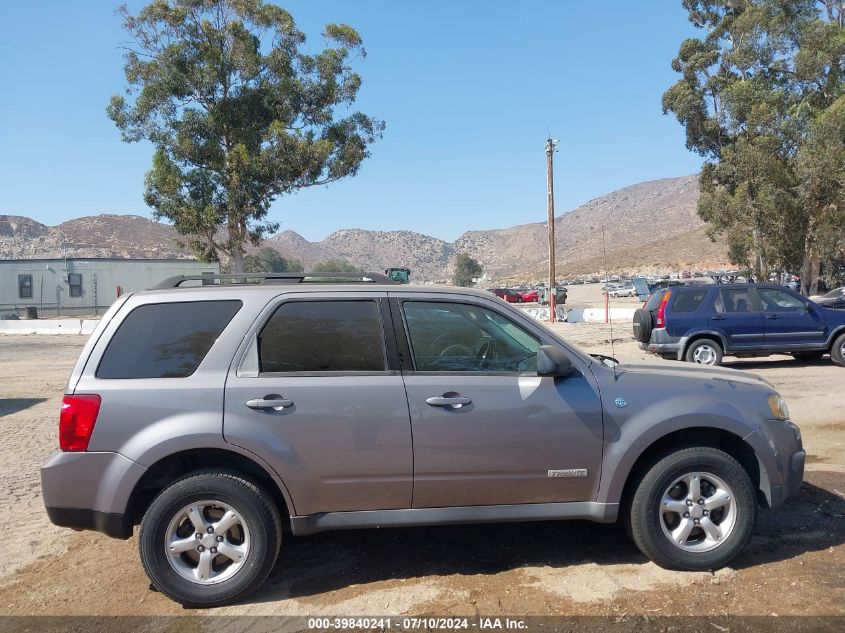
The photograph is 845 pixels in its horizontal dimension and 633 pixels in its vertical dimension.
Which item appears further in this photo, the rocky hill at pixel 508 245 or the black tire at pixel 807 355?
the rocky hill at pixel 508 245

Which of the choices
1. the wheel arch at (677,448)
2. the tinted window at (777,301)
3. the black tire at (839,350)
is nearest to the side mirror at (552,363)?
the wheel arch at (677,448)

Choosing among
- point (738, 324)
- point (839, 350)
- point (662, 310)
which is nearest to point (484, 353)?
point (662, 310)

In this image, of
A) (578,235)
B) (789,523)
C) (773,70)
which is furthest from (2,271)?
(578,235)

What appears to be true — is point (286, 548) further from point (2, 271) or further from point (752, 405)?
point (2, 271)

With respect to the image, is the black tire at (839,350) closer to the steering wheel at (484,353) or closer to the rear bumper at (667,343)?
the rear bumper at (667,343)

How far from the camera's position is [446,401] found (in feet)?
13.2

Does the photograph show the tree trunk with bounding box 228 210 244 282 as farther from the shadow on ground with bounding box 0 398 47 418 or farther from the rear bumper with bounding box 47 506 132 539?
the rear bumper with bounding box 47 506 132 539

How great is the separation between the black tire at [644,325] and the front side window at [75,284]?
39.5 metres

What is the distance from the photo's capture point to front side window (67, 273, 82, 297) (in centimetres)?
4278

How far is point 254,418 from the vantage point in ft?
12.8

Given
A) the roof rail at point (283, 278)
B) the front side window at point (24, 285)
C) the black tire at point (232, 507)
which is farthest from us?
the front side window at point (24, 285)

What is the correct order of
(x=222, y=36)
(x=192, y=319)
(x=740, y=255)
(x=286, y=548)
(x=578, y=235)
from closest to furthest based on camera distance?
1. (x=192, y=319)
2. (x=286, y=548)
3. (x=222, y=36)
4. (x=740, y=255)
5. (x=578, y=235)

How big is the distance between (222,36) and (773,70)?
2468 centimetres

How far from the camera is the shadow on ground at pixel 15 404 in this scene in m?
10.4
